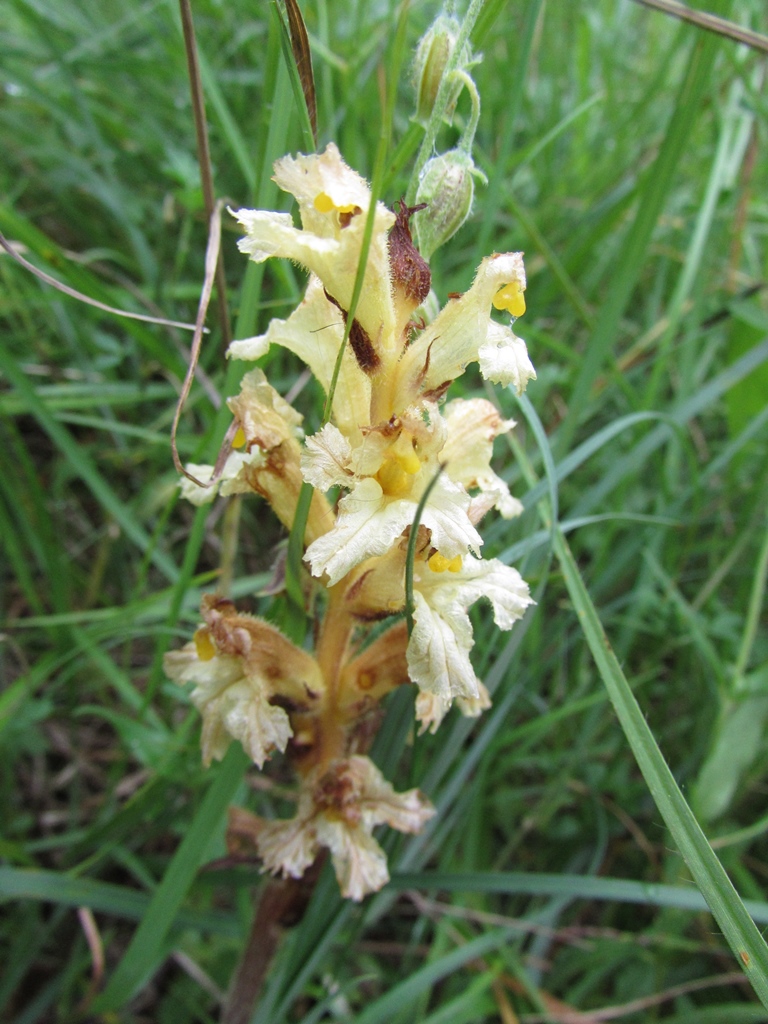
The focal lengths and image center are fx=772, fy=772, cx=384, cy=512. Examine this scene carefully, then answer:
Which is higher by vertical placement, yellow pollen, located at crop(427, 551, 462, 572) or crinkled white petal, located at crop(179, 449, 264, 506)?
crinkled white petal, located at crop(179, 449, 264, 506)

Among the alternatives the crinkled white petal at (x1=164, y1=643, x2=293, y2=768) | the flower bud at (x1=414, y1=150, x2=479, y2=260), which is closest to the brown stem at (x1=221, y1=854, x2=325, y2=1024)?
the crinkled white petal at (x1=164, y1=643, x2=293, y2=768)

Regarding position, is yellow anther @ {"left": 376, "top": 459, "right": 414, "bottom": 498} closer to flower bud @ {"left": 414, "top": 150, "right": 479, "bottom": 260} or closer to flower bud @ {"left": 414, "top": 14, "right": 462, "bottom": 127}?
flower bud @ {"left": 414, "top": 150, "right": 479, "bottom": 260}

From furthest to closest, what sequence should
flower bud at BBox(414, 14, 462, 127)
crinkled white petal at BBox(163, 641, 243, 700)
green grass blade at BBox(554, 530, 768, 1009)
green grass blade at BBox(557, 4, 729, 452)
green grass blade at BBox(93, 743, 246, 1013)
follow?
green grass blade at BBox(557, 4, 729, 452)
green grass blade at BBox(93, 743, 246, 1013)
crinkled white petal at BBox(163, 641, 243, 700)
flower bud at BBox(414, 14, 462, 127)
green grass blade at BBox(554, 530, 768, 1009)

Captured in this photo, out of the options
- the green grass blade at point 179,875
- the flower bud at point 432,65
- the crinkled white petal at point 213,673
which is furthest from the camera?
the green grass blade at point 179,875

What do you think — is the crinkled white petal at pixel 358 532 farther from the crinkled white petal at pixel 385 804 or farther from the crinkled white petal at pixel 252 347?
the crinkled white petal at pixel 385 804

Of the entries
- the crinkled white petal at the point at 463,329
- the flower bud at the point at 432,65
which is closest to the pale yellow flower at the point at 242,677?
the crinkled white petal at the point at 463,329
